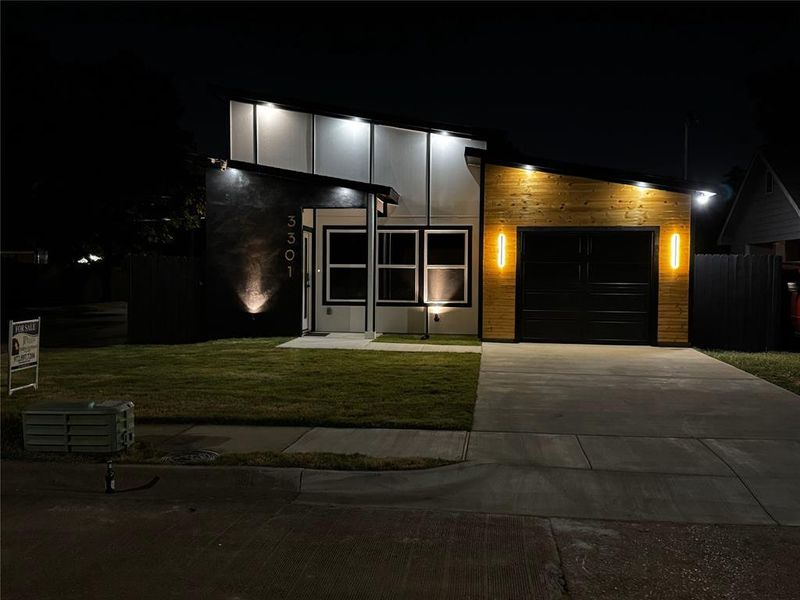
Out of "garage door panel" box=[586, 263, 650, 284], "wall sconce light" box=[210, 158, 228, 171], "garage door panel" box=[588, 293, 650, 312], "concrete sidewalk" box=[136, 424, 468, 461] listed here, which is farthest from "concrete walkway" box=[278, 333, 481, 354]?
"concrete sidewalk" box=[136, 424, 468, 461]

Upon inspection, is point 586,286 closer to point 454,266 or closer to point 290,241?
point 454,266

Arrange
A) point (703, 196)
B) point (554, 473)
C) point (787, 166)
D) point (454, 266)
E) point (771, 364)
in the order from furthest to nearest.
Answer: point (787, 166)
point (454, 266)
point (703, 196)
point (771, 364)
point (554, 473)

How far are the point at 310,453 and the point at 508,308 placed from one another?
409 inches

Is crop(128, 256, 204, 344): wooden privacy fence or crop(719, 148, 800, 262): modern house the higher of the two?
crop(719, 148, 800, 262): modern house

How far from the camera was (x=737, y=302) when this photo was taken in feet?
52.5

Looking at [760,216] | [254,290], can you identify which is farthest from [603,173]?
[760,216]

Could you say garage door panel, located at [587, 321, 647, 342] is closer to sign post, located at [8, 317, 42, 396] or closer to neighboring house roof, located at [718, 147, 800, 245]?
neighboring house roof, located at [718, 147, 800, 245]

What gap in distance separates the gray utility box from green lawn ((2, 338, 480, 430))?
1.41m

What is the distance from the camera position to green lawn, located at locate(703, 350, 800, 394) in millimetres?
11930

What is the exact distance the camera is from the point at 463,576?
15.3ft

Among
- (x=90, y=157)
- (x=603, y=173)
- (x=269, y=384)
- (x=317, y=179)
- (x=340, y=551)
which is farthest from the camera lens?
(x=90, y=157)

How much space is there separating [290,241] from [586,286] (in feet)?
22.8

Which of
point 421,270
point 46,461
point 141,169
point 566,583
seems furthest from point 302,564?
point 141,169

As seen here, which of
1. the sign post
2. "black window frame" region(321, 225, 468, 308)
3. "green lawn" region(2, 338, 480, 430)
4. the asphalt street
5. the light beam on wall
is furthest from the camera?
"black window frame" region(321, 225, 468, 308)
